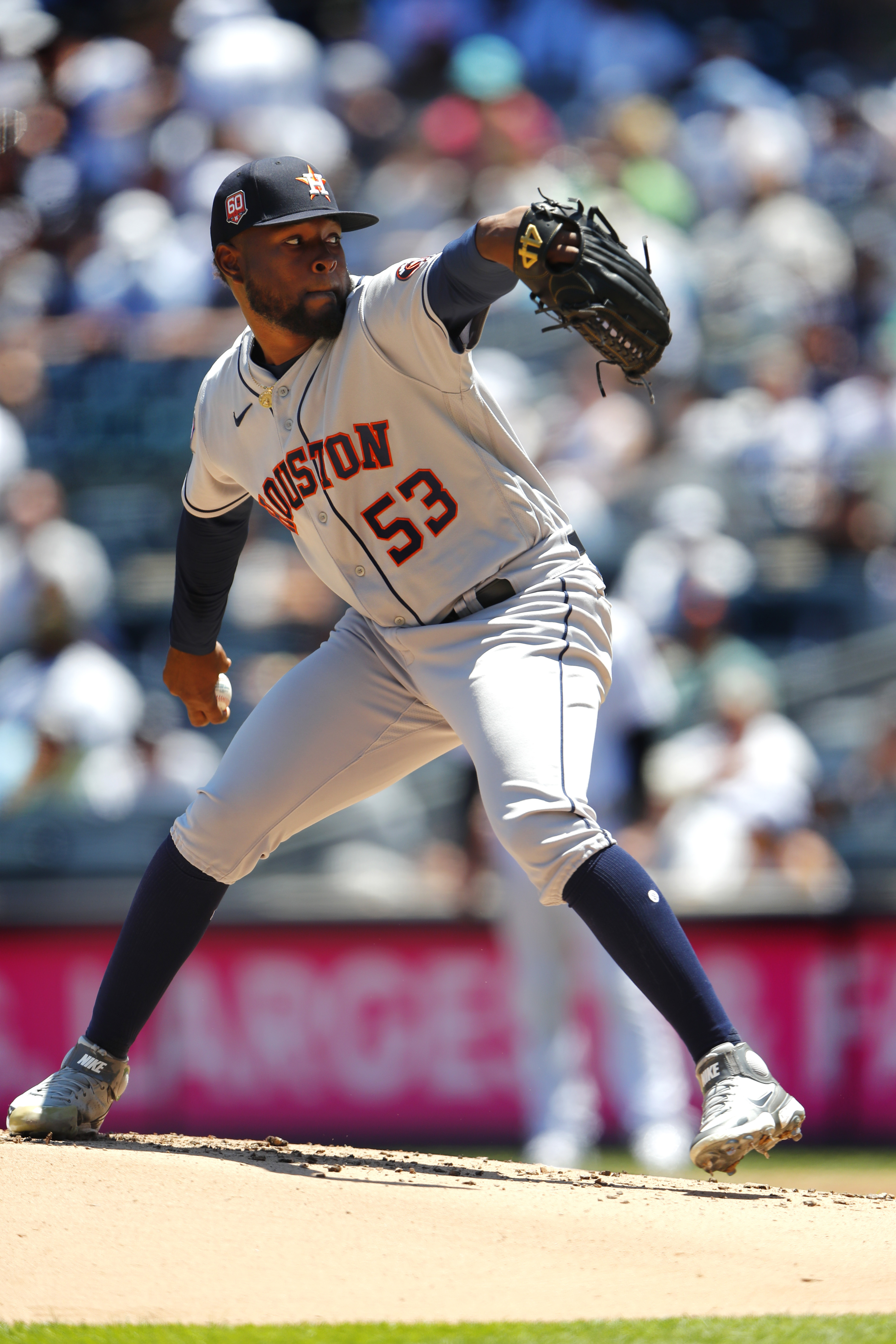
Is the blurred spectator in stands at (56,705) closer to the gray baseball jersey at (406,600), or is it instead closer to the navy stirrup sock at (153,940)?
the navy stirrup sock at (153,940)

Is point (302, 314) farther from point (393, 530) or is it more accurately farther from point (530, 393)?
point (530, 393)

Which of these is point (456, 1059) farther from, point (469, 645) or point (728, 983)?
point (469, 645)

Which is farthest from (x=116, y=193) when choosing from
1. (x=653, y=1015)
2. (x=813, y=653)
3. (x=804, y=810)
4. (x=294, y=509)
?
(x=294, y=509)

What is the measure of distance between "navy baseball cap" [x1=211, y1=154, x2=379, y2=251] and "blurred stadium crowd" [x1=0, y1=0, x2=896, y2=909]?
2543 mm

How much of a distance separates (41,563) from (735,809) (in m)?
Answer: 3.38

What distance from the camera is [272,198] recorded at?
291 centimetres

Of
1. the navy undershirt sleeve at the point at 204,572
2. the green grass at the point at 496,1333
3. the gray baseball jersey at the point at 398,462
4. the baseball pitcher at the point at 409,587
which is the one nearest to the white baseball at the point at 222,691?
the navy undershirt sleeve at the point at 204,572

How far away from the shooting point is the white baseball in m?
3.61

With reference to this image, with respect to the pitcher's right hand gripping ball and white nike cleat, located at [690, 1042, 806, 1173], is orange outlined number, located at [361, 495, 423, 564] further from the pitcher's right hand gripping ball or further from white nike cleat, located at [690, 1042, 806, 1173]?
white nike cleat, located at [690, 1042, 806, 1173]

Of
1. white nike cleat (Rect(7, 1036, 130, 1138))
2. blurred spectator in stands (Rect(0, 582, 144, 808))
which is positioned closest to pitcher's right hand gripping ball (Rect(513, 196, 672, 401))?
white nike cleat (Rect(7, 1036, 130, 1138))

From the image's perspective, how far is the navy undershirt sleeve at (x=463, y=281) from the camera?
271cm

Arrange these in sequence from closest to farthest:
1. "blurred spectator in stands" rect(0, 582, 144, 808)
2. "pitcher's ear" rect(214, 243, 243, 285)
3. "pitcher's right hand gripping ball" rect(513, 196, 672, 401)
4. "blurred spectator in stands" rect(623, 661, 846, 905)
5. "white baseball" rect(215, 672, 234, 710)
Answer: "pitcher's right hand gripping ball" rect(513, 196, 672, 401) < "pitcher's ear" rect(214, 243, 243, 285) < "white baseball" rect(215, 672, 234, 710) < "blurred spectator in stands" rect(623, 661, 846, 905) < "blurred spectator in stands" rect(0, 582, 144, 808)

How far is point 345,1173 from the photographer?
3084 mm

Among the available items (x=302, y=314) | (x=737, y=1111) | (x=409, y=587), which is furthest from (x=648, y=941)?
(x=302, y=314)
